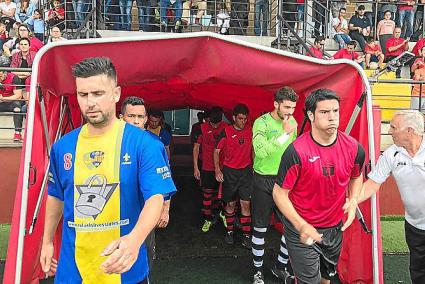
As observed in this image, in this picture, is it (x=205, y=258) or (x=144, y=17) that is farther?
(x=144, y=17)

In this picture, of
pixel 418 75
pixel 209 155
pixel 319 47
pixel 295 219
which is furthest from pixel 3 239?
pixel 418 75

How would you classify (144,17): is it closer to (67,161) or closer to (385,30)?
(385,30)

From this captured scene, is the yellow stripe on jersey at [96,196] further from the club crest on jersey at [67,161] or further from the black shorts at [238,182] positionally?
the black shorts at [238,182]

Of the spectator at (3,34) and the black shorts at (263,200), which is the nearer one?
the black shorts at (263,200)

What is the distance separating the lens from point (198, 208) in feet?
24.9

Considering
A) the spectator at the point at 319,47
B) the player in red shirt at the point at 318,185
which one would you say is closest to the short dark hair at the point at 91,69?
the player in red shirt at the point at 318,185

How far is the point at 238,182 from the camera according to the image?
19.1 feet

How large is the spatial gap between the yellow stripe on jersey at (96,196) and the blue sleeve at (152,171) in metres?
0.13

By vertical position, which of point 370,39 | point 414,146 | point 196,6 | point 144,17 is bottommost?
point 414,146

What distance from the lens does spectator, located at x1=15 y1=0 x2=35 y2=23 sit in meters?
10.8

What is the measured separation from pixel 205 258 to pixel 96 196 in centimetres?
329

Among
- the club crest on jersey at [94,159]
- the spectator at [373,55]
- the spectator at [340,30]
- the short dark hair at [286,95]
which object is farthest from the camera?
the spectator at [340,30]

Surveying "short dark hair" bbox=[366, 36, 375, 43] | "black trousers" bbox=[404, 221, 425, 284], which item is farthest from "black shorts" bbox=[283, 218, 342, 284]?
"short dark hair" bbox=[366, 36, 375, 43]

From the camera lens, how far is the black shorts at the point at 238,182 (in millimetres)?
5797
